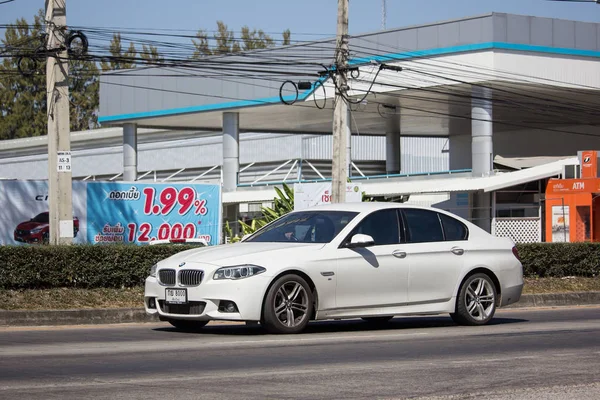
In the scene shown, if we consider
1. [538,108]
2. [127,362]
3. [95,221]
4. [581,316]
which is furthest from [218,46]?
[127,362]

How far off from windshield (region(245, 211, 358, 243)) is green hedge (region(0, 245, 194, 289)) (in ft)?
15.0

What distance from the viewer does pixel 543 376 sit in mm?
8289

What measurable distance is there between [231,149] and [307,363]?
130 ft

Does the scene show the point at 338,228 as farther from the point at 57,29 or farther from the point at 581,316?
the point at 57,29

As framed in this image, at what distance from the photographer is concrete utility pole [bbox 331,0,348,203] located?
22.2m

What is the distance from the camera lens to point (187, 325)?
41.5 ft

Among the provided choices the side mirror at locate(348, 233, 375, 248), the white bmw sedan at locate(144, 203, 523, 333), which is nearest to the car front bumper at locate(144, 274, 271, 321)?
the white bmw sedan at locate(144, 203, 523, 333)

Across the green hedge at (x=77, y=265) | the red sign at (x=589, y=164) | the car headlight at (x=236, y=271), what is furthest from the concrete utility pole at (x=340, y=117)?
the red sign at (x=589, y=164)

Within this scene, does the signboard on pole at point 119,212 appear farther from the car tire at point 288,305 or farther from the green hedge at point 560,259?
the car tire at point 288,305

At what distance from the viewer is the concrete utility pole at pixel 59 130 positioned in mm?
18781

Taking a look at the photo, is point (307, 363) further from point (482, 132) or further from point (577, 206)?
point (482, 132)

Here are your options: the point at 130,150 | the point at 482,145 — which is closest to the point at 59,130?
the point at 482,145

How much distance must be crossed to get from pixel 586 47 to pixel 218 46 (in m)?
51.6

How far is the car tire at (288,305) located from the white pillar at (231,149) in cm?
3624
